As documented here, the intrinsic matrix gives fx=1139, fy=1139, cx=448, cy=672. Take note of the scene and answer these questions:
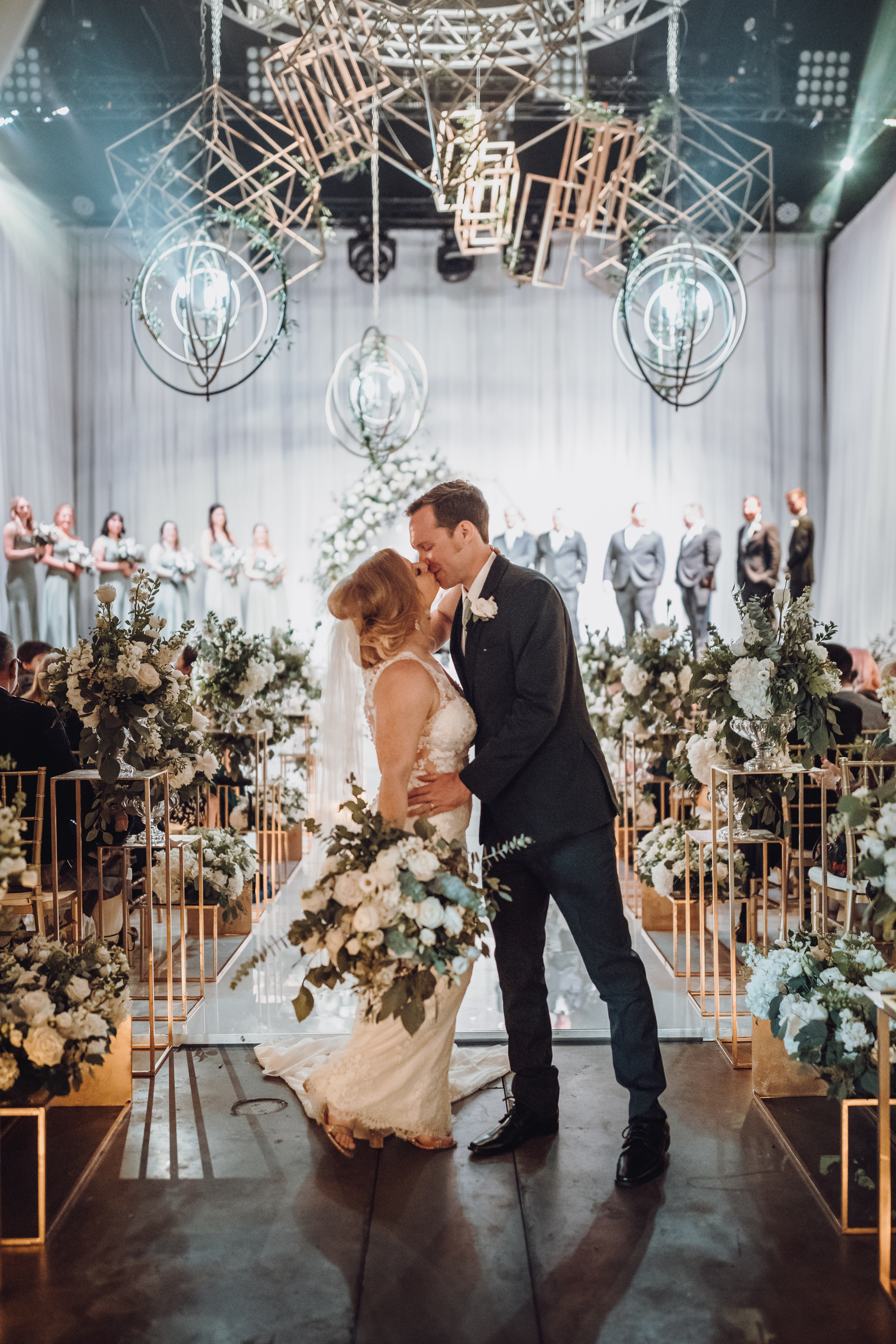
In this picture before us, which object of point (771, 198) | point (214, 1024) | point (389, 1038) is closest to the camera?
point (389, 1038)

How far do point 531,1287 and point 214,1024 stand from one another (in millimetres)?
2123

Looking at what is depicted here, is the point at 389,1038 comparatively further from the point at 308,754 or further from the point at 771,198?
the point at 771,198

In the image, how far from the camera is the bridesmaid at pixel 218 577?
14.5 metres

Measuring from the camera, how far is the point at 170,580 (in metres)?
14.2

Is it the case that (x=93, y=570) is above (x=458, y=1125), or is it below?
above

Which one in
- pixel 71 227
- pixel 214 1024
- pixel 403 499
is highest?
pixel 71 227

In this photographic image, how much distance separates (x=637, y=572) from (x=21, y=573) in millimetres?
7346

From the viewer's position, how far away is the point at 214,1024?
436 cm

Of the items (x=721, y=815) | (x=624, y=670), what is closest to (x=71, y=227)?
(x=624, y=670)

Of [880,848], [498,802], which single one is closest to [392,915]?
[498,802]

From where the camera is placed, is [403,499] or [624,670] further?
[403,499]

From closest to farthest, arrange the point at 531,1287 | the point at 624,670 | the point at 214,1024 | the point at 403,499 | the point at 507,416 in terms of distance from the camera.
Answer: the point at 531,1287
the point at 214,1024
the point at 624,670
the point at 403,499
the point at 507,416

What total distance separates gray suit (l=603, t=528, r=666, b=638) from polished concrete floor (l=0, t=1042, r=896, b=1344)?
11.2 metres

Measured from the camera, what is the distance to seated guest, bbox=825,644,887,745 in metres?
4.88
